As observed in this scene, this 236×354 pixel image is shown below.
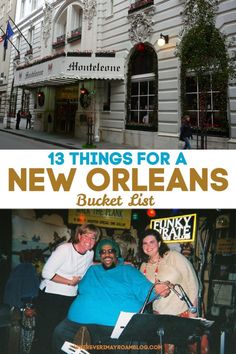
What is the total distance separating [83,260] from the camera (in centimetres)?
398

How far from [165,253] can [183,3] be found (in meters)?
11.2

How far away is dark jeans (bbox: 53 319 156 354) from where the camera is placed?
373 centimetres

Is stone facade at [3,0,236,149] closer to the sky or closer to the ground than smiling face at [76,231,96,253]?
closer to the sky

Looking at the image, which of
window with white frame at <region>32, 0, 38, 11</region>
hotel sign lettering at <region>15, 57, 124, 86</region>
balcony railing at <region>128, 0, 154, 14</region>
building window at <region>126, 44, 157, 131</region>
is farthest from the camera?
window with white frame at <region>32, 0, 38, 11</region>

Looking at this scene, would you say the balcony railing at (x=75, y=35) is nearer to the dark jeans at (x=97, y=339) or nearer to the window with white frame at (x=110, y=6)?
the window with white frame at (x=110, y=6)

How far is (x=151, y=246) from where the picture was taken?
12.9 ft

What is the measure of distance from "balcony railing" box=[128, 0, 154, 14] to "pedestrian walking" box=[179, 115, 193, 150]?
18.6 feet

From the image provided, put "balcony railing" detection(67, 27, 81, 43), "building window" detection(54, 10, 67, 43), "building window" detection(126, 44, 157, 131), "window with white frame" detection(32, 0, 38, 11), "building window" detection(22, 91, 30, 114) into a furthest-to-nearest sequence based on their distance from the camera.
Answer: "building window" detection(22, 91, 30, 114), "window with white frame" detection(32, 0, 38, 11), "building window" detection(54, 10, 67, 43), "balcony railing" detection(67, 27, 81, 43), "building window" detection(126, 44, 157, 131)

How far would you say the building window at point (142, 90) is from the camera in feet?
45.7

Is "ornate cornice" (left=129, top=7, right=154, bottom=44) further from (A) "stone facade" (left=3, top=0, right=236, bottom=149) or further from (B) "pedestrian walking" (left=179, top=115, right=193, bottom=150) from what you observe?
(B) "pedestrian walking" (left=179, top=115, right=193, bottom=150)

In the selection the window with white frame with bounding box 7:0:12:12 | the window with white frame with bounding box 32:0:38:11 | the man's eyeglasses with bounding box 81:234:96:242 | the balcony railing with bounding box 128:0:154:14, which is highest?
the window with white frame with bounding box 7:0:12:12

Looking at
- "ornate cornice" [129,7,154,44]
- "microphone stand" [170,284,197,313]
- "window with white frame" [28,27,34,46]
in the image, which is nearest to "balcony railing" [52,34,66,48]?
"window with white frame" [28,27,34,46]

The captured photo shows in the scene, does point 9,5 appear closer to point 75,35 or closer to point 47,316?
point 75,35

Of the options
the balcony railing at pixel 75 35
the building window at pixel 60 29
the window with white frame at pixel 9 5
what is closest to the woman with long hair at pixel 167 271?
the balcony railing at pixel 75 35
